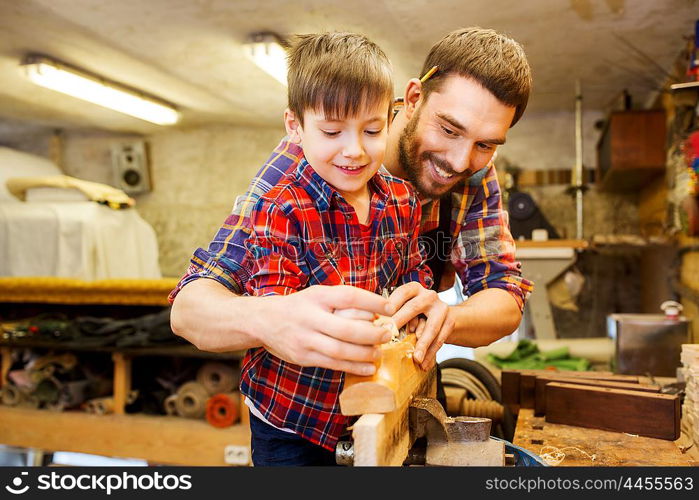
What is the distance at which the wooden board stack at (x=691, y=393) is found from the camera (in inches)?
36.1

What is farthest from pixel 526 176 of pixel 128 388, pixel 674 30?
pixel 128 388

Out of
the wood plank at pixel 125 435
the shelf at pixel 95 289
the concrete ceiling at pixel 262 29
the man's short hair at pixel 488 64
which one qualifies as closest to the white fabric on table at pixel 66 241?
the shelf at pixel 95 289

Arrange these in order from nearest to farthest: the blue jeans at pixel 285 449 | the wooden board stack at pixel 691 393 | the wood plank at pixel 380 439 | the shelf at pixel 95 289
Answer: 1. the wood plank at pixel 380 439
2. the blue jeans at pixel 285 449
3. the wooden board stack at pixel 691 393
4. the shelf at pixel 95 289

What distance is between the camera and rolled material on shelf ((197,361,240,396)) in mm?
2422

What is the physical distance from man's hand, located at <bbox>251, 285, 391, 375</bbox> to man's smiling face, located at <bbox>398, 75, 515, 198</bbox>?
0.34 m

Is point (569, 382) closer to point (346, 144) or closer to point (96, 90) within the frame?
point (346, 144)

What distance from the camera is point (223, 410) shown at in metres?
2.37

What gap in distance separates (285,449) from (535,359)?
1.41m

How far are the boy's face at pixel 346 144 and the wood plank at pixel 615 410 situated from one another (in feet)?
1.83

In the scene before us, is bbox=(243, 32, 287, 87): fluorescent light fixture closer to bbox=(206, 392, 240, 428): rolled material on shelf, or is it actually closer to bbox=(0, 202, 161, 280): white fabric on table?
bbox=(0, 202, 161, 280): white fabric on table

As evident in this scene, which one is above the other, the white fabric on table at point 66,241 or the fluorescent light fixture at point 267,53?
the fluorescent light fixture at point 267,53

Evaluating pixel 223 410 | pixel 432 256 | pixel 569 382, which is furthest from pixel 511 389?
pixel 223 410

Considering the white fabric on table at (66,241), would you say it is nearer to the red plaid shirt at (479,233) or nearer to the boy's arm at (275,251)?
the red plaid shirt at (479,233)
